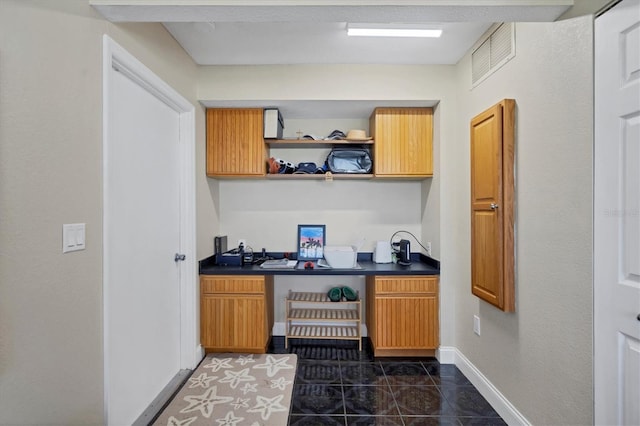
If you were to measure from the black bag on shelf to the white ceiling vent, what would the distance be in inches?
43.7

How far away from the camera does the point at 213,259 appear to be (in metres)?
3.05

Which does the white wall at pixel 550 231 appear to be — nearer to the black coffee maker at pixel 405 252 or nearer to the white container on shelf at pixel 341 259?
the black coffee maker at pixel 405 252

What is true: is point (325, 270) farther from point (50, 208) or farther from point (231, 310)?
point (50, 208)

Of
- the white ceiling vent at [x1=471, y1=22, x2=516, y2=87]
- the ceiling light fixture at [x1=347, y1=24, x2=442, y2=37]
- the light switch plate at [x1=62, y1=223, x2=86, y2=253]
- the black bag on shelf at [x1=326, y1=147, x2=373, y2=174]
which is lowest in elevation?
the light switch plate at [x1=62, y1=223, x2=86, y2=253]

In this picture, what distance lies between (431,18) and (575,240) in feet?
4.20

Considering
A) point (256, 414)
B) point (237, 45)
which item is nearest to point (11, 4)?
point (237, 45)

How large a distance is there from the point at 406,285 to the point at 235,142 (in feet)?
6.85

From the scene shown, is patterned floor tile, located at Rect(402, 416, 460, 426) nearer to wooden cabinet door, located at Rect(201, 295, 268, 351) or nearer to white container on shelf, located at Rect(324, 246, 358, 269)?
white container on shelf, located at Rect(324, 246, 358, 269)

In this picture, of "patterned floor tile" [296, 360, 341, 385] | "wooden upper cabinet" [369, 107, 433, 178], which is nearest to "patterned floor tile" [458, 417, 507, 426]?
"patterned floor tile" [296, 360, 341, 385]

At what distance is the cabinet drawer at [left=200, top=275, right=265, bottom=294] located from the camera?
275 centimetres

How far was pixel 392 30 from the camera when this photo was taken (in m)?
2.17

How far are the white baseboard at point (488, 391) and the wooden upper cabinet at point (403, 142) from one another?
1.65 m

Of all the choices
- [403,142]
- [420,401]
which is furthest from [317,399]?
[403,142]

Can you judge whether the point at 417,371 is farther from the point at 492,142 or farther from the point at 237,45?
the point at 237,45
